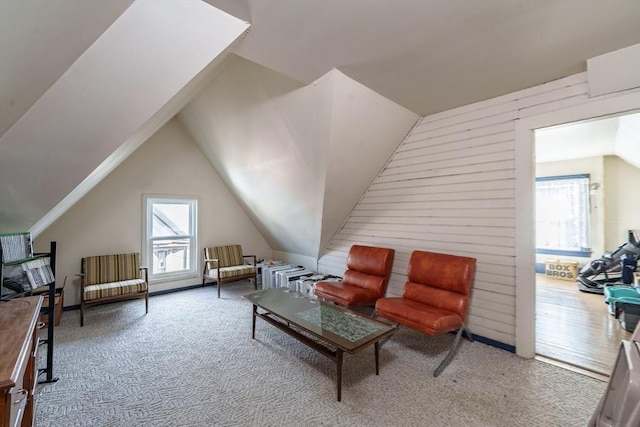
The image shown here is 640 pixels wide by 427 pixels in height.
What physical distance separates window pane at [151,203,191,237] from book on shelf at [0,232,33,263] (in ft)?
8.53

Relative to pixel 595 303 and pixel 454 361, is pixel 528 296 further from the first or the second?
pixel 595 303

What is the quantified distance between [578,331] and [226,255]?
5.16 m

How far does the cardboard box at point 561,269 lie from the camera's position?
5.25m

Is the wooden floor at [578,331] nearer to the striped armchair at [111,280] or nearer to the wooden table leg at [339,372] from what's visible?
the wooden table leg at [339,372]

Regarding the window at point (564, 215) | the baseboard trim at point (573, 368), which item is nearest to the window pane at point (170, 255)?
the baseboard trim at point (573, 368)

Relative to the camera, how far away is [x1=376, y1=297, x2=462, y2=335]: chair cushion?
2.25 m

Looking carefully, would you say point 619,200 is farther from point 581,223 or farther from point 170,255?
point 170,255

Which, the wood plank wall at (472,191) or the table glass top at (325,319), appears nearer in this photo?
the table glass top at (325,319)

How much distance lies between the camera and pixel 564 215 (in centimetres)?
572

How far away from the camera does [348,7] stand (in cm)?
159

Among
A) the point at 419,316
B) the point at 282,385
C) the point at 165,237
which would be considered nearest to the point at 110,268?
the point at 165,237

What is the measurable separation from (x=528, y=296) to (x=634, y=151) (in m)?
3.94

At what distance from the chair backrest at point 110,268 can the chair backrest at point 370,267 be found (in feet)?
10.6

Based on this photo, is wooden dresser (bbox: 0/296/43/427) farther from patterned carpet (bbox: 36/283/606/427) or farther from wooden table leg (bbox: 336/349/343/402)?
wooden table leg (bbox: 336/349/343/402)
